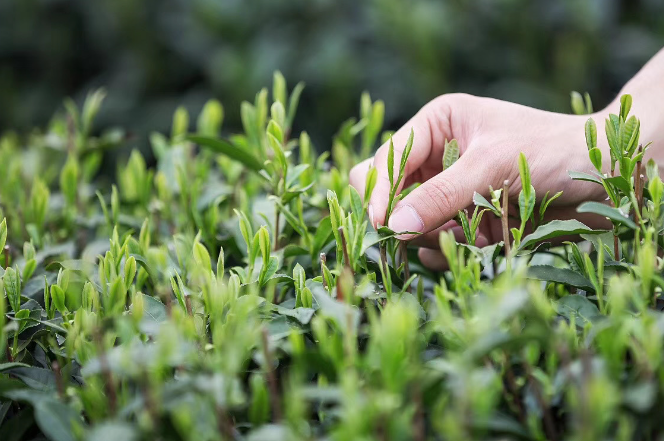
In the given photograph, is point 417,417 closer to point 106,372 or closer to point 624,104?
point 106,372

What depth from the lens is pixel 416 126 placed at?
153 cm

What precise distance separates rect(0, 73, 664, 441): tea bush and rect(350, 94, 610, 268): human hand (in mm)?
60

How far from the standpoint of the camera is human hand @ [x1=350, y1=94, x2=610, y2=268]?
1.25m

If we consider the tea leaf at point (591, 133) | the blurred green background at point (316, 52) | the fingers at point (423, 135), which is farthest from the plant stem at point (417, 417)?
the blurred green background at point (316, 52)

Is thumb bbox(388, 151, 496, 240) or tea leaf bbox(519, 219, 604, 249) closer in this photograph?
tea leaf bbox(519, 219, 604, 249)

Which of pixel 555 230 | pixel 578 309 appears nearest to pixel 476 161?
pixel 555 230

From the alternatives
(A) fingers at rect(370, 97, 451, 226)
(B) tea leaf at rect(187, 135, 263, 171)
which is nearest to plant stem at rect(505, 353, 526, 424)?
(A) fingers at rect(370, 97, 451, 226)

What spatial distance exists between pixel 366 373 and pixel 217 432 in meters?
0.17

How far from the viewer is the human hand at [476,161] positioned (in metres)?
1.25

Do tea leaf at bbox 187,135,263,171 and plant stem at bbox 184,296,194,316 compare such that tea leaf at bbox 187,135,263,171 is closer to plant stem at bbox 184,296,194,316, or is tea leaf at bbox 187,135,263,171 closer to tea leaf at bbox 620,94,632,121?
plant stem at bbox 184,296,194,316

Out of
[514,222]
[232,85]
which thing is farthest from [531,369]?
[232,85]

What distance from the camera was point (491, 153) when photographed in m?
1.36

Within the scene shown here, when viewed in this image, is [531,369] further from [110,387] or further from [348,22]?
[348,22]

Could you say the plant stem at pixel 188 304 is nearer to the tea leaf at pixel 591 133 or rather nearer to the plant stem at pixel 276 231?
the plant stem at pixel 276 231
